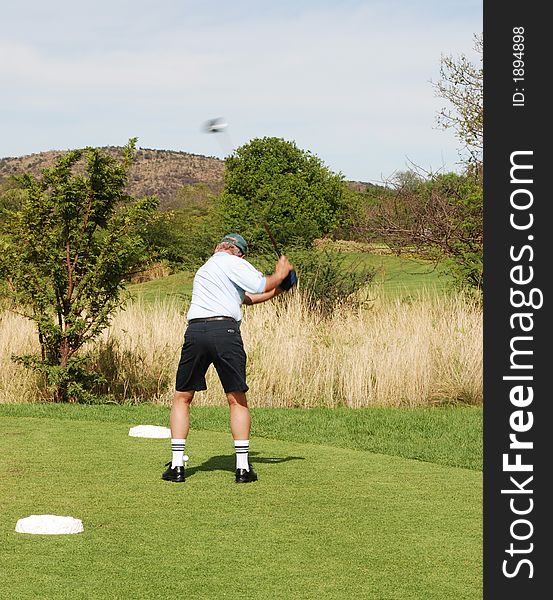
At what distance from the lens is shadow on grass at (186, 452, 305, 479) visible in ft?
27.3

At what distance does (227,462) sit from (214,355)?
1.28m

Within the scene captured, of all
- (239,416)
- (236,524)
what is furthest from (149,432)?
(236,524)

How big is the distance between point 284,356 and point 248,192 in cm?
2101

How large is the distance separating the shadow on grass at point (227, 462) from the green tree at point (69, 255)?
15.6ft

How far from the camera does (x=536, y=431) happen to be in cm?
398

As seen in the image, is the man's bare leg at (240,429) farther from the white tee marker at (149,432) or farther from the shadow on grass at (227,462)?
the white tee marker at (149,432)

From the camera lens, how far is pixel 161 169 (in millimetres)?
90812

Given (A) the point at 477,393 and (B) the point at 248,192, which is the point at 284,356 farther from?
(B) the point at 248,192

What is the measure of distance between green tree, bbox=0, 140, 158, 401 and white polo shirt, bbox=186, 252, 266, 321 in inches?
218

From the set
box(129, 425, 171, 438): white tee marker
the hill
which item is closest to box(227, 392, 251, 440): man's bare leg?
box(129, 425, 171, 438): white tee marker

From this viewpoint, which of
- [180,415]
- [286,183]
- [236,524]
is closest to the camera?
[236,524]

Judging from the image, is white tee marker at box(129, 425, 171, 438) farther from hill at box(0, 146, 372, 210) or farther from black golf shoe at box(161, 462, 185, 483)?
hill at box(0, 146, 372, 210)

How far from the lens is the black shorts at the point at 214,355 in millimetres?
7766

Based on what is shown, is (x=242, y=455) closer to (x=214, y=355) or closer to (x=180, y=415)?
(x=180, y=415)
